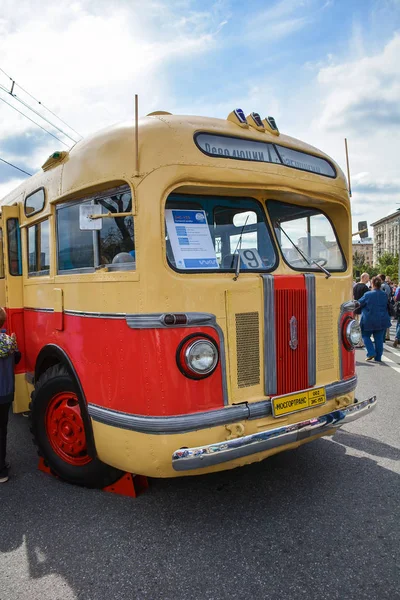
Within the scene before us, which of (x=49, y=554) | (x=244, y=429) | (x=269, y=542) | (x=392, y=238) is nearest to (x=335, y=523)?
(x=269, y=542)

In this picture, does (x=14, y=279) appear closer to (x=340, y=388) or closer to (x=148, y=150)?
(x=148, y=150)

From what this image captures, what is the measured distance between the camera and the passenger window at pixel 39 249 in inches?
155

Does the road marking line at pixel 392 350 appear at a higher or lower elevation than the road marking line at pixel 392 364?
lower

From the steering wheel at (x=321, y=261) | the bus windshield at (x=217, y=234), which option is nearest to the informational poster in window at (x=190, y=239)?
the bus windshield at (x=217, y=234)

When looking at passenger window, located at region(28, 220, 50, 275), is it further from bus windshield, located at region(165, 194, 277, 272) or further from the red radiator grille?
the red radiator grille

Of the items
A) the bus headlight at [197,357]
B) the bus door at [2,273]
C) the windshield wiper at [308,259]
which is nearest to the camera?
the bus headlight at [197,357]

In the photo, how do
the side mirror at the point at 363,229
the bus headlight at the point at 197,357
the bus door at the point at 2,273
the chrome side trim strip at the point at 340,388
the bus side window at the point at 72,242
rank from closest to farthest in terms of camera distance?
the bus headlight at the point at 197,357 → the bus side window at the point at 72,242 → the chrome side trim strip at the point at 340,388 → the side mirror at the point at 363,229 → the bus door at the point at 2,273

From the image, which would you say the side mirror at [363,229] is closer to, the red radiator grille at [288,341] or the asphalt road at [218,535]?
the red radiator grille at [288,341]

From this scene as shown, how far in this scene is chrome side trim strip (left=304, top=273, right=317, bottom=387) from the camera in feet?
11.7

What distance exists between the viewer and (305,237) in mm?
3975

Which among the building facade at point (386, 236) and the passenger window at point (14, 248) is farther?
the building facade at point (386, 236)

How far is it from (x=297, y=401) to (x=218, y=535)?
108cm

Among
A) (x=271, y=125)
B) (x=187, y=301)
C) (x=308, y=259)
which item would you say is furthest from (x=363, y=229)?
(x=187, y=301)

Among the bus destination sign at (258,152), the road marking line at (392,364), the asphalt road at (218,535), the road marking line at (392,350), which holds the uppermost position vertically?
the bus destination sign at (258,152)
